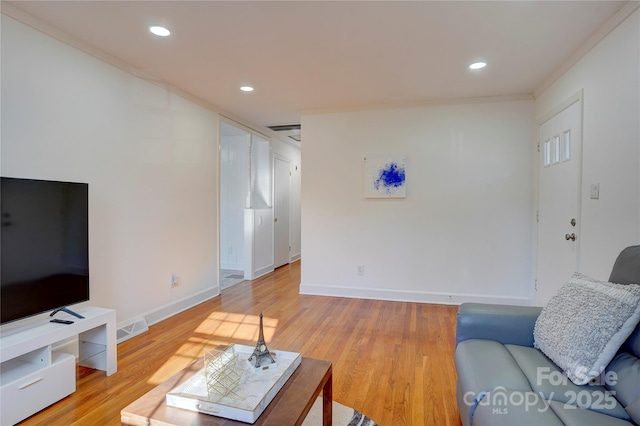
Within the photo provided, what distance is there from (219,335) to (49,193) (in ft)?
5.68

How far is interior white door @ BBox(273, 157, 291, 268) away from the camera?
6008 mm

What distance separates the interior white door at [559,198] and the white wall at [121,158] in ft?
12.2

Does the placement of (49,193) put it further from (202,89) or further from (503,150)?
(503,150)

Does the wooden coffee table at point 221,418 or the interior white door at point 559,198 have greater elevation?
the interior white door at point 559,198

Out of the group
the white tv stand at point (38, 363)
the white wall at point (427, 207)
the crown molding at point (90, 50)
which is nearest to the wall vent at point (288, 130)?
the white wall at point (427, 207)

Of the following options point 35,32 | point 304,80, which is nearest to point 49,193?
point 35,32

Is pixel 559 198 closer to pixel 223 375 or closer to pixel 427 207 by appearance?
pixel 427 207

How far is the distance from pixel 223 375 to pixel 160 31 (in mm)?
2320

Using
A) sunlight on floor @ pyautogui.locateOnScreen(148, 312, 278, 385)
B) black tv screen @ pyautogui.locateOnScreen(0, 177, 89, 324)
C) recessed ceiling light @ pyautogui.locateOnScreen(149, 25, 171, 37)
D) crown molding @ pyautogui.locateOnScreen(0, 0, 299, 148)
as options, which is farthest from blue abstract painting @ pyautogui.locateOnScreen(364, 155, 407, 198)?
black tv screen @ pyautogui.locateOnScreen(0, 177, 89, 324)

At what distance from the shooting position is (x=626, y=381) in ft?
4.21

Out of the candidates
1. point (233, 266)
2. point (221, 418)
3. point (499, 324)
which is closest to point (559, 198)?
point (499, 324)

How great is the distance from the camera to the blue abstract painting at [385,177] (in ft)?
13.3

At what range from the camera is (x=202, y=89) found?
356 centimetres

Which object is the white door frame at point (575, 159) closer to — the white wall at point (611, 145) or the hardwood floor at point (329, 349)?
the white wall at point (611, 145)
